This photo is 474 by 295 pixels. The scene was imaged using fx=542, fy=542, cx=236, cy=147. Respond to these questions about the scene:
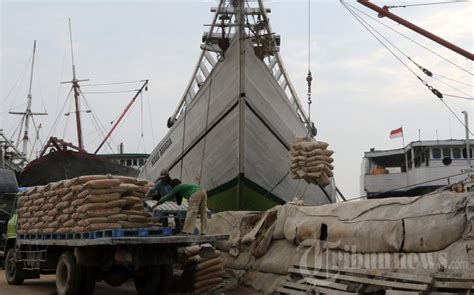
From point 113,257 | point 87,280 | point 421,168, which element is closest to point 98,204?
point 113,257

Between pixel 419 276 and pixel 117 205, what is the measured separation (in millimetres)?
4806

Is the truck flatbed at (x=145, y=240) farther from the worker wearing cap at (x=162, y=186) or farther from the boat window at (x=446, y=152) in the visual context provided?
the boat window at (x=446, y=152)

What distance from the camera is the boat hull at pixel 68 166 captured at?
29766 millimetres

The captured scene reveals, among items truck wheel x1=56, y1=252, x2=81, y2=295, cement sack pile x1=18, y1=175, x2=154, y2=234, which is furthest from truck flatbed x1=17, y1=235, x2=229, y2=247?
truck wheel x1=56, y1=252, x2=81, y2=295

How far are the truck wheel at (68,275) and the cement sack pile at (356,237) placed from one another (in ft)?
10.2

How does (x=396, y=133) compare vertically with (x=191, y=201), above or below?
above

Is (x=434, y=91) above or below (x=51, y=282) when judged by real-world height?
above

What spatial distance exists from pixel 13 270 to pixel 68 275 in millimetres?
3742

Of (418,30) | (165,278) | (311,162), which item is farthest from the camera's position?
(418,30)

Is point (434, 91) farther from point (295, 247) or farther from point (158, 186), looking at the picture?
point (158, 186)

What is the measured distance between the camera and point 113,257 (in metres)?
8.94

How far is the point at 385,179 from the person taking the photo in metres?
33.5

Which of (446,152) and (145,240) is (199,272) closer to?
(145,240)

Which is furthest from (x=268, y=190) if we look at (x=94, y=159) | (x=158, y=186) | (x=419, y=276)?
(x=94, y=159)
